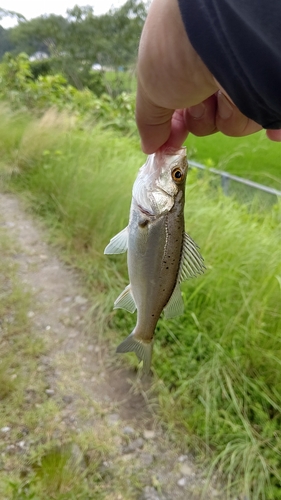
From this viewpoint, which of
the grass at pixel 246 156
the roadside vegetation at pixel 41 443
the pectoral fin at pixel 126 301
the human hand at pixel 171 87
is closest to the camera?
the human hand at pixel 171 87

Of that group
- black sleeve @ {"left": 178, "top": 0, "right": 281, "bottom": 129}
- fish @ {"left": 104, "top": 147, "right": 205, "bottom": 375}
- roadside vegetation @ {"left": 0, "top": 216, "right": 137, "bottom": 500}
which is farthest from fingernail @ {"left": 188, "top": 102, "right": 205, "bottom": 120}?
roadside vegetation @ {"left": 0, "top": 216, "right": 137, "bottom": 500}

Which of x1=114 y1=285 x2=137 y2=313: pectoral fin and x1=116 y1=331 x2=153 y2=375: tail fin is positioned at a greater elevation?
x1=114 y1=285 x2=137 y2=313: pectoral fin

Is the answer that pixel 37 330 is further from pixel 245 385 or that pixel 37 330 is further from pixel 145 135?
pixel 145 135

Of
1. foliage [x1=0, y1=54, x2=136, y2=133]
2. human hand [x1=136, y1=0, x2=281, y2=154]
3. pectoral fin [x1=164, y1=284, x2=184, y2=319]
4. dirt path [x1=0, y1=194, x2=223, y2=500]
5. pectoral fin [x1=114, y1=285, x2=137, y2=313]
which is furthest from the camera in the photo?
foliage [x1=0, y1=54, x2=136, y2=133]

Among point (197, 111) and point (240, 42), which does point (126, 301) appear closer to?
point (197, 111)

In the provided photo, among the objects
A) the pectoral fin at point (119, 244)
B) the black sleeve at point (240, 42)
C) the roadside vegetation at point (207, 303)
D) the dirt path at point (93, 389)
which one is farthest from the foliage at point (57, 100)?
the black sleeve at point (240, 42)

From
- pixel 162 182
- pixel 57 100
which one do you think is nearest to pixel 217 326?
pixel 162 182

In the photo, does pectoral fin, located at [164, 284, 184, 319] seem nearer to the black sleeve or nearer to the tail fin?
the tail fin

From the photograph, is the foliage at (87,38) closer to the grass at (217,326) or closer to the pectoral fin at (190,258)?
the grass at (217,326)
